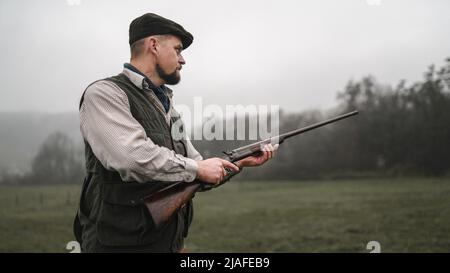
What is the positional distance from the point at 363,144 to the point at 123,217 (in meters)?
19.1

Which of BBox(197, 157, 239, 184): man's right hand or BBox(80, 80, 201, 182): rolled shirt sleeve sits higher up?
BBox(80, 80, 201, 182): rolled shirt sleeve

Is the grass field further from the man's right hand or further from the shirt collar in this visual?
the shirt collar

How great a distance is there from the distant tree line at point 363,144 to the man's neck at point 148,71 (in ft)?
22.1

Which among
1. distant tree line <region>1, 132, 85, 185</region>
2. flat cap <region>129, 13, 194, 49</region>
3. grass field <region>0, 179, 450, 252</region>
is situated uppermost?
flat cap <region>129, 13, 194, 49</region>

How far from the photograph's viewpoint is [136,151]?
89.4 inches

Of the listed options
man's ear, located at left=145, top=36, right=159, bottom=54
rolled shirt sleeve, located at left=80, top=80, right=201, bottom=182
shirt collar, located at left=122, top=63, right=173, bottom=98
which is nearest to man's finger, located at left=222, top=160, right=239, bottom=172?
rolled shirt sleeve, located at left=80, top=80, right=201, bottom=182

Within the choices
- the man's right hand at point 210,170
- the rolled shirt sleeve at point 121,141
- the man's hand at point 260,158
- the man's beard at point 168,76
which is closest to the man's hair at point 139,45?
the man's beard at point 168,76

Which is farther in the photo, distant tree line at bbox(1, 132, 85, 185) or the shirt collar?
distant tree line at bbox(1, 132, 85, 185)

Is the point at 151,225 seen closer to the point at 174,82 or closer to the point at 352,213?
the point at 174,82

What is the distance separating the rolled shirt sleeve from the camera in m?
2.27

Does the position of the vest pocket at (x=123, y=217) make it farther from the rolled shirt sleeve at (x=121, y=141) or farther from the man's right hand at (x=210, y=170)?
the man's right hand at (x=210, y=170)
